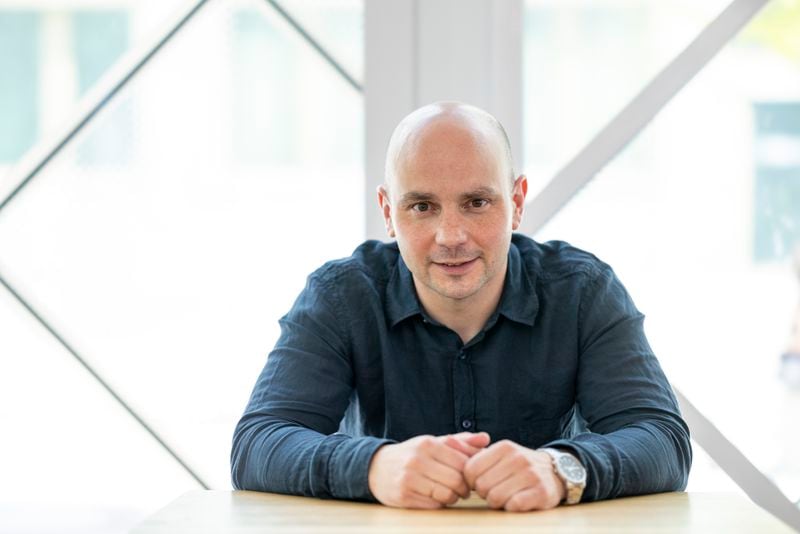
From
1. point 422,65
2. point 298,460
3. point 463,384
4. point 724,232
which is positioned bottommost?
point 298,460

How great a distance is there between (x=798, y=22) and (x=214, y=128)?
54.4 inches

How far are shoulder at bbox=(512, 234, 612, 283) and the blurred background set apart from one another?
1.65 feet

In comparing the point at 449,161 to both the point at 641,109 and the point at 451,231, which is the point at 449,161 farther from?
the point at 641,109

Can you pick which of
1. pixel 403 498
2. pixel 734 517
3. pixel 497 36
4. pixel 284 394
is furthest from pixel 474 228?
pixel 497 36

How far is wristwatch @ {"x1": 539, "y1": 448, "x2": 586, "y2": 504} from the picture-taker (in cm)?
146

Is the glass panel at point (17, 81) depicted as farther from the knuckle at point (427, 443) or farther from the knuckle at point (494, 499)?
the knuckle at point (494, 499)

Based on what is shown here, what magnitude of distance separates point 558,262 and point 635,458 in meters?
0.50

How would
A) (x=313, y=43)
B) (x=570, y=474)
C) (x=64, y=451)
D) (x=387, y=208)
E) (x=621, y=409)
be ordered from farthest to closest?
1. (x=64, y=451)
2. (x=313, y=43)
3. (x=387, y=208)
4. (x=621, y=409)
5. (x=570, y=474)

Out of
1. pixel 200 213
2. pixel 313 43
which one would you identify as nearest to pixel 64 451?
pixel 200 213

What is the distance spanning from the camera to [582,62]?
255cm

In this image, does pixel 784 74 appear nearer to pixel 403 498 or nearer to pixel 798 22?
pixel 798 22

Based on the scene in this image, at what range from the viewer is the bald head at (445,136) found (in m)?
1.81

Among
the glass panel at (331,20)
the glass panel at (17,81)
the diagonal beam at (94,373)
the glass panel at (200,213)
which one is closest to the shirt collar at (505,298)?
the glass panel at (200,213)

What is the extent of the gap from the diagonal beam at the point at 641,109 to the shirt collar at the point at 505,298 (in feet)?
1.83
